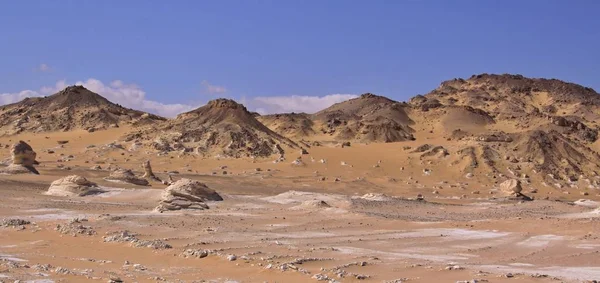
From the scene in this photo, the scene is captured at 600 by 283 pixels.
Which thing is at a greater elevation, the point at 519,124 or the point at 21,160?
the point at 519,124

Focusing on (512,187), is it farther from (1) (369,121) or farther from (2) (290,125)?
(2) (290,125)

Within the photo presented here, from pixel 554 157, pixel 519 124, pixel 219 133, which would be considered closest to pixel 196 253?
pixel 219 133

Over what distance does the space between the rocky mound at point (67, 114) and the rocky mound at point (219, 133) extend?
276 inches

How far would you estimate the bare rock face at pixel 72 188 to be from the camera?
24.0 meters

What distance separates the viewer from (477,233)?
1723cm

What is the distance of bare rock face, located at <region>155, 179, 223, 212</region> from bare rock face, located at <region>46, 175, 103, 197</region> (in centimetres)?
367

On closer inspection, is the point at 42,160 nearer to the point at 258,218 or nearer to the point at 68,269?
the point at 258,218

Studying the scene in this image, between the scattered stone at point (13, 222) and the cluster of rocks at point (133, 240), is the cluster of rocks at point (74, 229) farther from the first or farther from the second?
the scattered stone at point (13, 222)

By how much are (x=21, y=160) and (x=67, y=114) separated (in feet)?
95.3

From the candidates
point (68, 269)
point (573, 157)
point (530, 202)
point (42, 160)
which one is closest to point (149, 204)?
point (68, 269)

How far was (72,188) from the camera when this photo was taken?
79.5 feet

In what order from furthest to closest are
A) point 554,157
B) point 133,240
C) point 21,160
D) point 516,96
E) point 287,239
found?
point 516,96
point 554,157
point 21,160
point 287,239
point 133,240

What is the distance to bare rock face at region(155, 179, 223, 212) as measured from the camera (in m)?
21.0

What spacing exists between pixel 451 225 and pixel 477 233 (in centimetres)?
171
